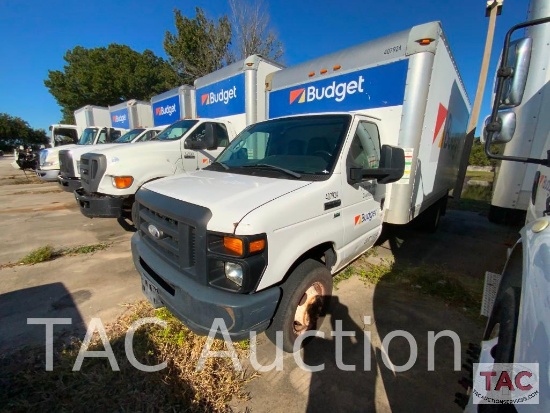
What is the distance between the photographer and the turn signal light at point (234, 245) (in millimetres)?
1748

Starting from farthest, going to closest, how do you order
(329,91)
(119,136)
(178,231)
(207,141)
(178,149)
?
(119,136) → (178,149) → (207,141) → (329,91) → (178,231)

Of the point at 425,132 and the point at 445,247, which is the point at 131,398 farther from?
the point at 445,247

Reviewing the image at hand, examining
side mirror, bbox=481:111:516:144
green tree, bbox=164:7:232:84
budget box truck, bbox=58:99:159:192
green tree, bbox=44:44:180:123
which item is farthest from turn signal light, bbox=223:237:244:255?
green tree, bbox=44:44:180:123

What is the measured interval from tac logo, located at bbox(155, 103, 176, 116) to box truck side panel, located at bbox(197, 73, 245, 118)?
168 centimetres

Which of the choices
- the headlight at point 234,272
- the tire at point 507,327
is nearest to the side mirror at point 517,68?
the tire at point 507,327

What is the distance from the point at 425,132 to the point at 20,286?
582 centimetres

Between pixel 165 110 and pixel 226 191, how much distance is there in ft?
27.4

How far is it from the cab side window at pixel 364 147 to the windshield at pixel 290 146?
7.2 inches

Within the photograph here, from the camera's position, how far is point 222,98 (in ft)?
20.5

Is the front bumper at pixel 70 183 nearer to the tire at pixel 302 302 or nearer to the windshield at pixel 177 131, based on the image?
the windshield at pixel 177 131

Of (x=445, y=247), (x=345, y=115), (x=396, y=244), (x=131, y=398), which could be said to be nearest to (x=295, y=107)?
(x=345, y=115)

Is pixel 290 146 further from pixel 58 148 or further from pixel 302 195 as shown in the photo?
pixel 58 148

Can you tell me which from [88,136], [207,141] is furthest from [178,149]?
[88,136]

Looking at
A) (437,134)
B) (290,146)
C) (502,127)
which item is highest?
(437,134)
